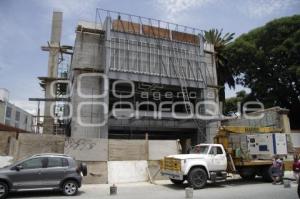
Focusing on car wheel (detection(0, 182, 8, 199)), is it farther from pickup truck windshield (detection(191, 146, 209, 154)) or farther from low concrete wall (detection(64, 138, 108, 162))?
pickup truck windshield (detection(191, 146, 209, 154))

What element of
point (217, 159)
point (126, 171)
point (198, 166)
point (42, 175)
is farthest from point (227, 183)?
point (42, 175)

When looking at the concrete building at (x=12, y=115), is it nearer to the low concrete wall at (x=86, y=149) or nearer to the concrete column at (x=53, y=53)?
the concrete column at (x=53, y=53)

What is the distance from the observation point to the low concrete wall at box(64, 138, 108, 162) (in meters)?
18.2

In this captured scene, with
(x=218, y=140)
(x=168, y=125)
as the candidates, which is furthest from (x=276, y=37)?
(x=218, y=140)

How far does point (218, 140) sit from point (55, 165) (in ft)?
30.5

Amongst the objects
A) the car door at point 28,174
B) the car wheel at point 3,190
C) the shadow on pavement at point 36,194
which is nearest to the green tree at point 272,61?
the shadow on pavement at point 36,194

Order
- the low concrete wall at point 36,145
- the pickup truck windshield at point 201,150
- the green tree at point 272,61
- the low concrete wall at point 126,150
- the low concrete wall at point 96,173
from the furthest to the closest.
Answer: the green tree at point 272,61 → the low concrete wall at point 126,150 → the low concrete wall at point 96,173 → the low concrete wall at point 36,145 → the pickup truck windshield at point 201,150

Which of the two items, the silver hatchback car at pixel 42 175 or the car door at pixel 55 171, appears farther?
the car door at pixel 55 171

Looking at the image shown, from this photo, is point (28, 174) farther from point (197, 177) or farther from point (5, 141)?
point (197, 177)

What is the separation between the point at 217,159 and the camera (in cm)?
1631

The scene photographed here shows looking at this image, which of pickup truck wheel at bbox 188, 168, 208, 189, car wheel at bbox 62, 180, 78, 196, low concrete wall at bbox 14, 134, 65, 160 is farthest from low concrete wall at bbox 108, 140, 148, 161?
car wheel at bbox 62, 180, 78, 196

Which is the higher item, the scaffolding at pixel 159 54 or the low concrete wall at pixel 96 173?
the scaffolding at pixel 159 54

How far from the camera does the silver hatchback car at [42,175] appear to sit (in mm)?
12625

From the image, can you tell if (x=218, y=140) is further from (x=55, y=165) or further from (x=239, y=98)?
(x=239, y=98)
